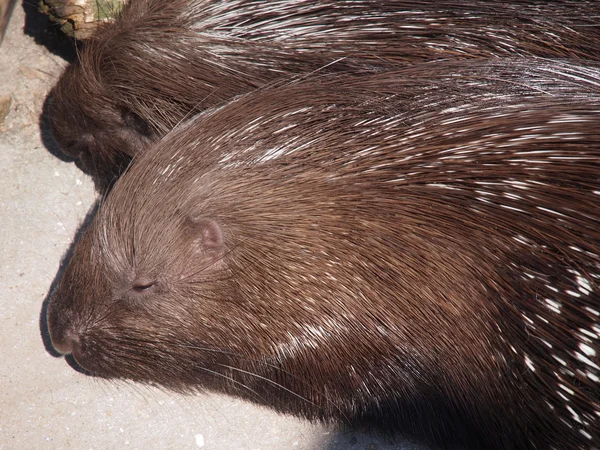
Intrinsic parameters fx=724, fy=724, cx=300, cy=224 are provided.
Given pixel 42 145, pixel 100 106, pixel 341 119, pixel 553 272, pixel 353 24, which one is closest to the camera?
pixel 553 272

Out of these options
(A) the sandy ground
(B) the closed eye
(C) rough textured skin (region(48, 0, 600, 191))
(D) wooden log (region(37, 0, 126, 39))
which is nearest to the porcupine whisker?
(A) the sandy ground

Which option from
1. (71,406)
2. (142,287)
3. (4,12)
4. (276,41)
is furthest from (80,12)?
(71,406)

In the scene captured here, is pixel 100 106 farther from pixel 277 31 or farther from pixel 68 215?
pixel 277 31

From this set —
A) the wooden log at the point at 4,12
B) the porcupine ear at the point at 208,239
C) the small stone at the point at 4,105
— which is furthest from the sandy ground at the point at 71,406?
the wooden log at the point at 4,12

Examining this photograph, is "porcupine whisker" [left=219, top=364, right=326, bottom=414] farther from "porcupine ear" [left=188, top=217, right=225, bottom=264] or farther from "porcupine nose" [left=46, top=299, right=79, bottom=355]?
"porcupine nose" [left=46, top=299, right=79, bottom=355]

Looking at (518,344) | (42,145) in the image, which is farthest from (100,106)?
(518,344)

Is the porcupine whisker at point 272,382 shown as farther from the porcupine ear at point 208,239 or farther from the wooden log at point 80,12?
the wooden log at point 80,12
